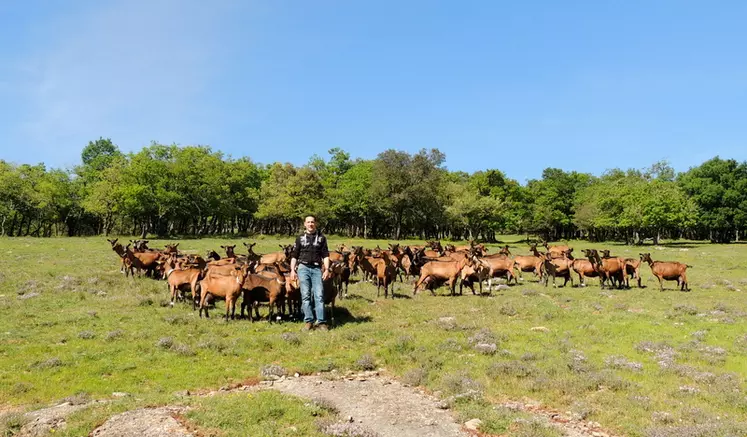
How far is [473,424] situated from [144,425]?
15.6 ft

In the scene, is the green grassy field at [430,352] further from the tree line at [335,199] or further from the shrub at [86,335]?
the tree line at [335,199]

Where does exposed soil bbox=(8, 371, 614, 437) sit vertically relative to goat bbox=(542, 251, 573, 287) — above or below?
below

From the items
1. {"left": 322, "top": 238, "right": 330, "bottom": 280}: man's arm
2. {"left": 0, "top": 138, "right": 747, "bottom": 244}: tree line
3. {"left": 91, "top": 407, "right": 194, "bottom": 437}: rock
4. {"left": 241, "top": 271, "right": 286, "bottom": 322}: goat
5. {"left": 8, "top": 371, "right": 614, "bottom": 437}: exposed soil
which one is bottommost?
{"left": 8, "top": 371, "right": 614, "bottom": 437}: exposed soil

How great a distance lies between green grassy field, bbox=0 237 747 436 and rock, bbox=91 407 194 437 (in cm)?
26

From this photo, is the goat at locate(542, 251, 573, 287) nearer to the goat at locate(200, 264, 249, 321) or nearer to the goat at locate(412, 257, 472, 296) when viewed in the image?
the goat at locate(412, 257, 472, 296)

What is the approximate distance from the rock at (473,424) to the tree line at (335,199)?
63.9 metres

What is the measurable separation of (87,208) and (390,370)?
72.0 metres

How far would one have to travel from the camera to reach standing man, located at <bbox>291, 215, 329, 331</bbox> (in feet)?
41.7

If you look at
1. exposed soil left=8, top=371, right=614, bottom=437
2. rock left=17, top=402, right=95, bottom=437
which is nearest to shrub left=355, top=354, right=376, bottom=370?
exposed soil left=8, top=371, right=614, bottom=437

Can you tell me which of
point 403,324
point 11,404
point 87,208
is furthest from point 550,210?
point 11,404

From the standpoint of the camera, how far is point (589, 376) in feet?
29.2

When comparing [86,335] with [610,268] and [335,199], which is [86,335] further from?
[335,199]

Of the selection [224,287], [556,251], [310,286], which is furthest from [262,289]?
[556,251]

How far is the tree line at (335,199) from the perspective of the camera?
69.2m
